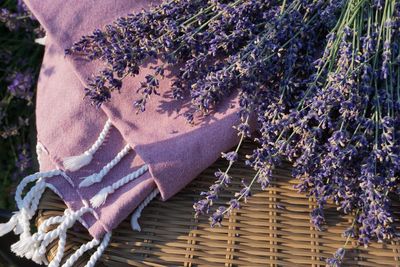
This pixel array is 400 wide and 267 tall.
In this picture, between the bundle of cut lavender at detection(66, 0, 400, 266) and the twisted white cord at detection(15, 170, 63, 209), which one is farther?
the twisted white cord at detection(15, 170, 63, 209)

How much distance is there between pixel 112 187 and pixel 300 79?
0.38 m

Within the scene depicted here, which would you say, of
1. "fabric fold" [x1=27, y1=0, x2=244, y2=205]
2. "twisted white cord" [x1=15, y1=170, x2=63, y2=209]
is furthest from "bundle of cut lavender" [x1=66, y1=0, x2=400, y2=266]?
"twisted white cord" [x1=15, y1=170, x2=63, y2=209]

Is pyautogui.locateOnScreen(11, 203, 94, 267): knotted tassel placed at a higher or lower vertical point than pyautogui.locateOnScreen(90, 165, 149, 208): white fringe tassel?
lower

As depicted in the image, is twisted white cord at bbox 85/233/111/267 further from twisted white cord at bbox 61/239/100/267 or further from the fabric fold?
the fabric fold

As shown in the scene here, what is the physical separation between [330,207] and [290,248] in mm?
107

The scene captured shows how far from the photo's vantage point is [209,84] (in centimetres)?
82

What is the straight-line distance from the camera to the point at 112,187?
0.89 metres

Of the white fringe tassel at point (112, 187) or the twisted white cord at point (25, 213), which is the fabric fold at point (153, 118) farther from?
the twisted white cord at point (25, 213)

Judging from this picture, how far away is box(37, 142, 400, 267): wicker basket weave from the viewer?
2.83 ft

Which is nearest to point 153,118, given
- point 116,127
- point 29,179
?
point 116,127

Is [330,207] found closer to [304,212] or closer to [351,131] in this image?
[304,212]

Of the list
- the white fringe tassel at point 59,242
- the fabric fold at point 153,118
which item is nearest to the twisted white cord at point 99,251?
the white fringe tassel at point 59,242

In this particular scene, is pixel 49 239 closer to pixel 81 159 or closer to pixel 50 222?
pixel 50 222

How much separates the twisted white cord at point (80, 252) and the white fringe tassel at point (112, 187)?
6cm
